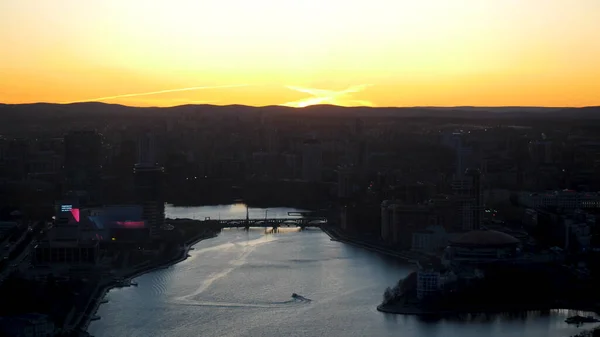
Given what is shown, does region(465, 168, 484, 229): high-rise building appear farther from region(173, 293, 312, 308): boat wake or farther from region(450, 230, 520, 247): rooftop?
region(173, 293, 312, 308): boat wake

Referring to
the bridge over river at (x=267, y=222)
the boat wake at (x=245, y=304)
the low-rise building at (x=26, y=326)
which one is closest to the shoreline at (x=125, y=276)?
the low-rise building at (x=26, y=326)

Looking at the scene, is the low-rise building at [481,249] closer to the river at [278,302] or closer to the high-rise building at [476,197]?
the river at [278,302]

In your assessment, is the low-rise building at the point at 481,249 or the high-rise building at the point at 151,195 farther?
the high-rise building at the point at 151,195

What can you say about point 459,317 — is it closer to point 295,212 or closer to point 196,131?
point 295,212

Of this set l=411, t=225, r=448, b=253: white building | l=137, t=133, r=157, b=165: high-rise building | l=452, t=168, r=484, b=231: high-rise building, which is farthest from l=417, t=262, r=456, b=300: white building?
l=137, t=133, r=157, b=165: high-rise building

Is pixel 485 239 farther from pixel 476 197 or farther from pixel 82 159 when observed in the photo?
pixel 82 159

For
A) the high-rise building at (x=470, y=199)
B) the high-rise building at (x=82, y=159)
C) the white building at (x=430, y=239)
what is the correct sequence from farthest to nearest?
the high-rise building at (x=82, y=159) < the high-rise building at (x=470, y=199) < the white building at (x=430, y=239)
